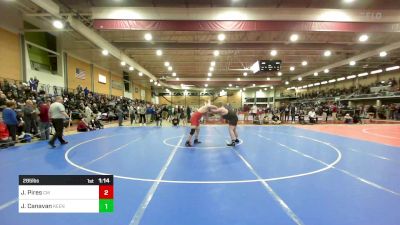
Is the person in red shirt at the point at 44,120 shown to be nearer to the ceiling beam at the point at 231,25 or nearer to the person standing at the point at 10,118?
the person standing at the point at 10,118

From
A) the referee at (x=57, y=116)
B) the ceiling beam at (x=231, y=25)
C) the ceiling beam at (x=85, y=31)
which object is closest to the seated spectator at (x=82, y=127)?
the ceiling beam at (x=85, y=31)

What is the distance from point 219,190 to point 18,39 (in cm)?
1550

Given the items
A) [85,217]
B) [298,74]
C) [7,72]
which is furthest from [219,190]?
[298,74]

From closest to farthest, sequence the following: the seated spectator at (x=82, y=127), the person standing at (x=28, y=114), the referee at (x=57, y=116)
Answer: the referee at (x=57, y=116) → the person standing at (x=28, y=114) → the seated spectator at (x=82, y=127)

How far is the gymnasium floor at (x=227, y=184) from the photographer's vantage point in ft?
10.6

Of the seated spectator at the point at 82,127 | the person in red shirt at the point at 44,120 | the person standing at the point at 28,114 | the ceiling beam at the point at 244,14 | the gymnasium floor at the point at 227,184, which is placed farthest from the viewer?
the seated spectator at the point at 82,127
